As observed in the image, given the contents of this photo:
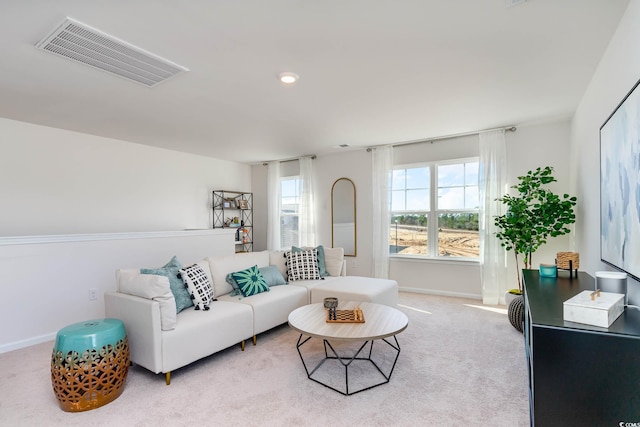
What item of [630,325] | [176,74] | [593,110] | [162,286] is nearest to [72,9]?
[176,74]

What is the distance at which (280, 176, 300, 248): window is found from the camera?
6552mm

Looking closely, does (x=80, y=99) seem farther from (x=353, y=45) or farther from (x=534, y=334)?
(x=534, y=334)

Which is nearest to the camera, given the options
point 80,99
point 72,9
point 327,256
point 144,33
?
point 72,9

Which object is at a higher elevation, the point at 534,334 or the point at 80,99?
the point at 80,99

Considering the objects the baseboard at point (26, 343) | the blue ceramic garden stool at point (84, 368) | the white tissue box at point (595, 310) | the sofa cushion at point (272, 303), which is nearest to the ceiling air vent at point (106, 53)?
the blue ceramic garden stool at point (84, 368)

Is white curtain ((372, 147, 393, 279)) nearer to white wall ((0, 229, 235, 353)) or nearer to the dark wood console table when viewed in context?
white wall ((0, 229, 235, 353))

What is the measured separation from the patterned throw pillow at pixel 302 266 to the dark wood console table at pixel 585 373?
295 centimetres

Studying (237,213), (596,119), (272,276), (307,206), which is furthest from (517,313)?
(237,213)

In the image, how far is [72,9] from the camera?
1.80 metres

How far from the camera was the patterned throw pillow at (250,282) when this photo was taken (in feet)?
11.0

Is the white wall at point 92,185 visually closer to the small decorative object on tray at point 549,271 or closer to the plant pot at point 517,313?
the plant pot at point 517,313

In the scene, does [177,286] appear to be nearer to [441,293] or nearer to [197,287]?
[197,287]

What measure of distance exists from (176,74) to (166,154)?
10.0ft

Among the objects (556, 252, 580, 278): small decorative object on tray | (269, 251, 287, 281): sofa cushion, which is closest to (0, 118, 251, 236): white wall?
(269, 251, 287, 281): sofa cushion
